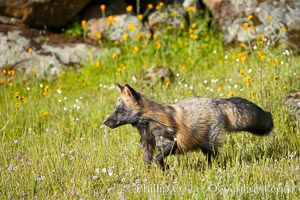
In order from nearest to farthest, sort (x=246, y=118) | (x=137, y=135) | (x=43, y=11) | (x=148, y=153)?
1. (x=148, y=153)
2. (x=246, y=118)
3. (x=137, y=135)
4. (x=43, y=11)

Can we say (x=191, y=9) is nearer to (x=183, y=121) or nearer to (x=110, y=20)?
(x=110, y=20)

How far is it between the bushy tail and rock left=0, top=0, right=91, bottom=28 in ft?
20.2

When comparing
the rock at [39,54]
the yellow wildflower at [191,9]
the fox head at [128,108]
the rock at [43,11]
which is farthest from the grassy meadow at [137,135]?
the rock at [43,11]

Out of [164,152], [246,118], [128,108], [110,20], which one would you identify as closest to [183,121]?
[164,152]

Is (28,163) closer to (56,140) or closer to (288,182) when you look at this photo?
(56,140)

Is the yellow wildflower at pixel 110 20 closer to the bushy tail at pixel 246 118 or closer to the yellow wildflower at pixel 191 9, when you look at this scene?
the yellow wildflower at pixel 191 9

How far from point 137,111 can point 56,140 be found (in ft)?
5.24

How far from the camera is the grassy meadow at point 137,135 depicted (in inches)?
248

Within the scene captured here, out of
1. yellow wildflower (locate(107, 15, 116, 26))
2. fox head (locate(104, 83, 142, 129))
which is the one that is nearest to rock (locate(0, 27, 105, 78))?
yellow wildflower (locate(107, 15, 116, 26))

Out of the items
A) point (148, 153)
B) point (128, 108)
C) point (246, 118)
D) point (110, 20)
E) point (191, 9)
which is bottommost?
point (148, 153)

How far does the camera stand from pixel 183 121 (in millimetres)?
7473

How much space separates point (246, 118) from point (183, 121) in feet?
2.54

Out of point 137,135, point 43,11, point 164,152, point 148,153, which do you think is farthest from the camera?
point 43,11

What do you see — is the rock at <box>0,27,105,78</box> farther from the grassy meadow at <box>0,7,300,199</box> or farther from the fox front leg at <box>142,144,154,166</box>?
the fox front leg at <box>142,144,154,166</box>
